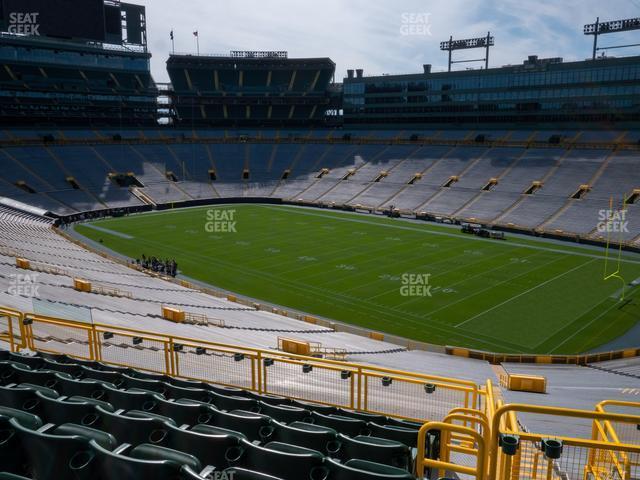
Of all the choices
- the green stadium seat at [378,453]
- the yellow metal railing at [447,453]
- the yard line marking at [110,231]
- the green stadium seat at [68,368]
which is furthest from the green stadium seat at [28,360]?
the yard line marking at [110,231]

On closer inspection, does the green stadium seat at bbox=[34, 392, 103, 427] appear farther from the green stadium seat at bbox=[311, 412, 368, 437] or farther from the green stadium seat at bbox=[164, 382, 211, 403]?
the green stadium seat at bbox=[311, 412, 368, 437]

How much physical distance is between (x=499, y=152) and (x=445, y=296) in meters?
41.9

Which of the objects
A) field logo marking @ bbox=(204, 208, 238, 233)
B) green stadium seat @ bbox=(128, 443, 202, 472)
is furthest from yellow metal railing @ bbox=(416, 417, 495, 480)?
field logo marking @ bbox=(204, 208, 238, 233)

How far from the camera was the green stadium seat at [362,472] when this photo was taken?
4.17 meters

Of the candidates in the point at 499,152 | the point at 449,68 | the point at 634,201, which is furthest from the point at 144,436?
the point at 449,68

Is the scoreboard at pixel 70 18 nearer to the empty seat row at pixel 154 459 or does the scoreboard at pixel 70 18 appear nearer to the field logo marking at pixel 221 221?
the field logo marking at pixel 221 221

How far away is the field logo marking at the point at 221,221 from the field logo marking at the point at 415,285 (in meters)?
20.6

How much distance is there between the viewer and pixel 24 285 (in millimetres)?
19422

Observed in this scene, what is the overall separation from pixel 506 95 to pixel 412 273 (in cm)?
4610

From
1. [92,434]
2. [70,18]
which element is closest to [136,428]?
[92,434]

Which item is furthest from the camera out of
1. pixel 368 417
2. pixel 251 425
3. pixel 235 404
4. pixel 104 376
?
pixel 104 376

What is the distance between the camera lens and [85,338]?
39.2 feet

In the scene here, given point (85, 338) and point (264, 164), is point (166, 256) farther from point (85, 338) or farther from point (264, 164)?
point (264, 164)

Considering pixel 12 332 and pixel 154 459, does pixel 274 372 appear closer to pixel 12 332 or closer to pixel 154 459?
pixel 12 332
